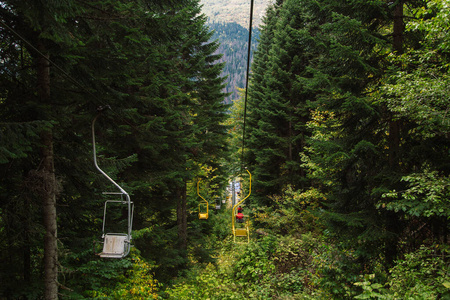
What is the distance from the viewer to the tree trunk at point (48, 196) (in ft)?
16.9

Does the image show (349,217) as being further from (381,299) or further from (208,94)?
(208,94)

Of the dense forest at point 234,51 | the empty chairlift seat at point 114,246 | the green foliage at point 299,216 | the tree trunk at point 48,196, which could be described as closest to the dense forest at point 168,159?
the tree trunk at point 48,196

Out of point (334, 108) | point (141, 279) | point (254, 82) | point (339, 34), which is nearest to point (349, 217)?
point (334, 108)

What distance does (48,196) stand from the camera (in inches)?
204

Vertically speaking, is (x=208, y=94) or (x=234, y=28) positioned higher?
(x=234, y=28)

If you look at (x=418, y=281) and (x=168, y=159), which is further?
(x=168, y=159)

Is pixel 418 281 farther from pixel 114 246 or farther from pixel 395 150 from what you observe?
pixel 114 246

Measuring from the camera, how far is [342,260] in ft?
22.7

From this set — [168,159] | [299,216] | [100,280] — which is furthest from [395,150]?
[100,280]

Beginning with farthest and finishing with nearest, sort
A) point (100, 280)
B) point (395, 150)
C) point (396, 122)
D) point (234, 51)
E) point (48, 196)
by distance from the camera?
point (234, 51), point (100, 280), point (396, 122), point (395, 150), point (48, 196)

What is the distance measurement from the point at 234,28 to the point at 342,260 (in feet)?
658

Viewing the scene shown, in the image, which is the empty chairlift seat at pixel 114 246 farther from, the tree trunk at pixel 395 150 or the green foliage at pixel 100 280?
the tree trunk at pixel 395 150

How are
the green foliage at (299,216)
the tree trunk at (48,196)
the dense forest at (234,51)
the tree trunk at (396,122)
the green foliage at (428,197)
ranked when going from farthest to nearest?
the dense forest at (234,51) < the green foliage at (299,216) < the tree trunk at (396,122) < the tree trunk at (48,196) < the green foliage at (428,197)

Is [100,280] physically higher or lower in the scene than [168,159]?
lower
